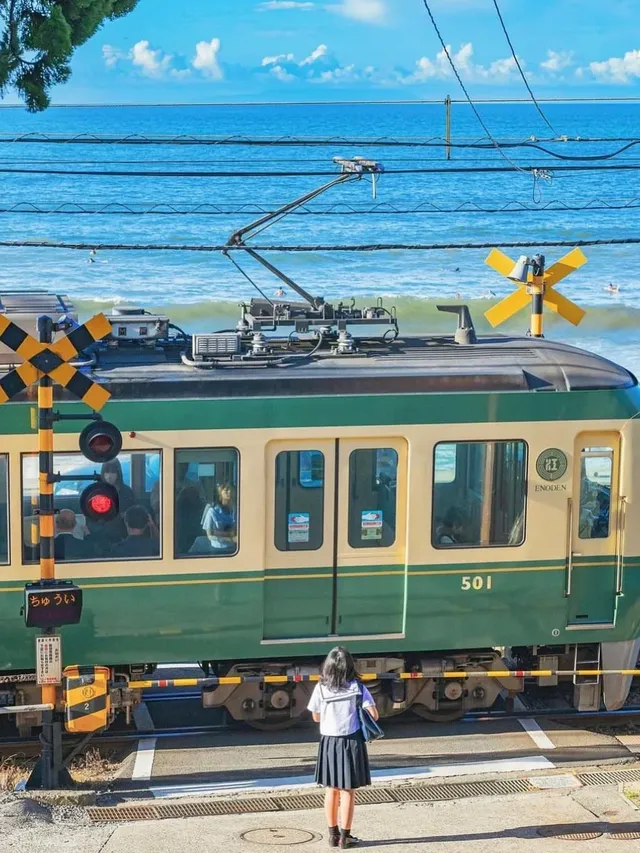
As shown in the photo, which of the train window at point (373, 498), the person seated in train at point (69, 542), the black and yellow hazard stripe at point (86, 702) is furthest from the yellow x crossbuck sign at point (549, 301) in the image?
the black and yellow hazard stripe at point (86, 702)

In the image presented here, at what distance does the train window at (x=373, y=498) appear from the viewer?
11133 mm

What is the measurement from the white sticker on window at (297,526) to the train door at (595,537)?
7.51 feet

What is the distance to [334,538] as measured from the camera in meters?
11.1

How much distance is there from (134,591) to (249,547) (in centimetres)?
98

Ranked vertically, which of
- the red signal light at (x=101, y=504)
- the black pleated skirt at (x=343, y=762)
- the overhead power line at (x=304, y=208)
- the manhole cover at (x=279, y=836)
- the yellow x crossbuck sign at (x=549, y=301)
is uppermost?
the overhead power line at (x=304, y=208)

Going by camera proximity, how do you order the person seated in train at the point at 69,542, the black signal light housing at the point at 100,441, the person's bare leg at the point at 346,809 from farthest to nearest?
the person seated in train at the point at 69,542 < the black signal light housing at the point at 100,441 < the person's bare leg at the point at 346,809

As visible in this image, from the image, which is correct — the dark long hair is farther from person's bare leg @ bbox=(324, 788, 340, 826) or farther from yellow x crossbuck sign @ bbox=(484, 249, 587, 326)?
yellow x crossbuck sign @ bbox=(484, 249, 587, 326)

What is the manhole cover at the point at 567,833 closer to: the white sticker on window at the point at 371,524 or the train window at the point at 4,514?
the white sticker on window at the point at 371,524

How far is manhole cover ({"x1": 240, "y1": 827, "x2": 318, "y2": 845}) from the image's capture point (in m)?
8.93

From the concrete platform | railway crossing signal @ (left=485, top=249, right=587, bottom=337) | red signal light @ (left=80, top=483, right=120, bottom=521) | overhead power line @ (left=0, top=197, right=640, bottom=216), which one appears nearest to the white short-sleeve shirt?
the concrete platform

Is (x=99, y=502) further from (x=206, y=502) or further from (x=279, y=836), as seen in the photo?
(x=279, y=836)

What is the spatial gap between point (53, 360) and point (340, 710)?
3152 mm

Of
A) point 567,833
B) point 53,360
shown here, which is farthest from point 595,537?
point 53,360

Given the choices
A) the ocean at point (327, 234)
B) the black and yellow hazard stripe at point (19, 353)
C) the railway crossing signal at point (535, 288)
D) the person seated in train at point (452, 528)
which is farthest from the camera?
the ocean at point (327, 234)
